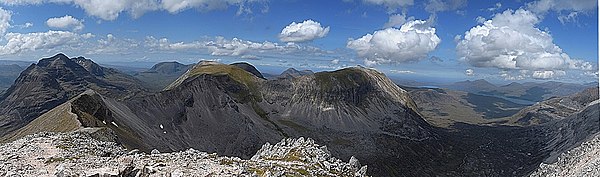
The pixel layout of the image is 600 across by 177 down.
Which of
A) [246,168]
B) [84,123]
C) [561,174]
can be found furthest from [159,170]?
[561,174]

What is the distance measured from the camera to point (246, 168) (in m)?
54.9

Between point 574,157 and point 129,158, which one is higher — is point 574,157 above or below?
below

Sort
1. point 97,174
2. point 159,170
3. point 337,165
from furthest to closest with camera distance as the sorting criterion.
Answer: point 337,165 → point 159,170 → point 97,174

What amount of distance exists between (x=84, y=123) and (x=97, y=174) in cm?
7870

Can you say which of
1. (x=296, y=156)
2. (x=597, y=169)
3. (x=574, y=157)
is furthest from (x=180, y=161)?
(x=574, y=157)

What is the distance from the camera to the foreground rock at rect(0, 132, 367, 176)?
4875cm

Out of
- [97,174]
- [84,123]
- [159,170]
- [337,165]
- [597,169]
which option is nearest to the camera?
[97,174]

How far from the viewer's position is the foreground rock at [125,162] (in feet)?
160

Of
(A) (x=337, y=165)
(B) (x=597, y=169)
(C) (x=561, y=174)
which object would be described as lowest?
(C) (x=561, y=174)

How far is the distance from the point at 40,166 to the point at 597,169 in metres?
114

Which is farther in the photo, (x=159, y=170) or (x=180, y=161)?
(x=180, y=161)

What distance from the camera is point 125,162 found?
5222cm

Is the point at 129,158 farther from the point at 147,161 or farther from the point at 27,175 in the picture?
the point at 27,175

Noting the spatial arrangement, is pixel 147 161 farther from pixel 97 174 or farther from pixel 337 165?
pixel 337 165
